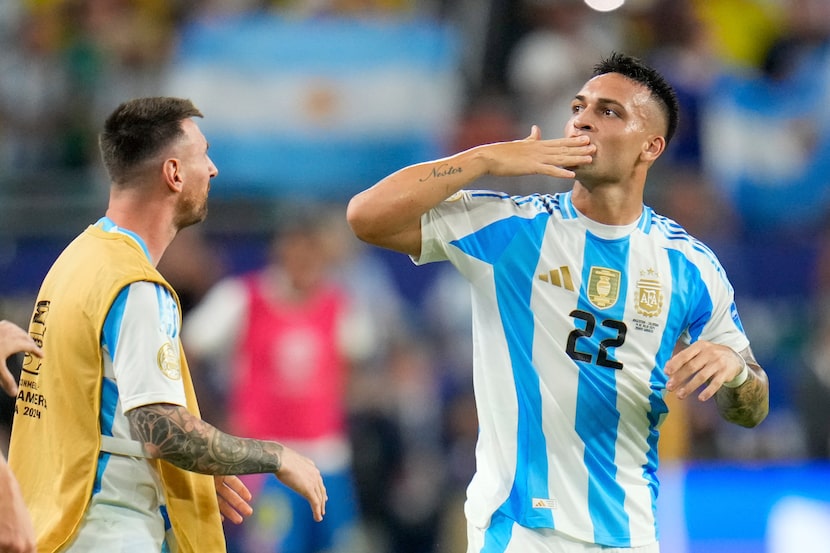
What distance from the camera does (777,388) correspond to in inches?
356

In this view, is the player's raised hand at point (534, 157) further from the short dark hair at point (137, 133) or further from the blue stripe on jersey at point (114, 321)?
the blue stripe on jersey at point (114, 321)

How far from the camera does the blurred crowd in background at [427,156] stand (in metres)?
8.77

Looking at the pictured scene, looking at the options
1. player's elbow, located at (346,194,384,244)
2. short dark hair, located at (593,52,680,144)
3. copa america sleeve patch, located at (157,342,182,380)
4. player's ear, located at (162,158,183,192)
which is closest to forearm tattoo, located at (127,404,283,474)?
copa america sleeve patch, located at (157,342,182,380)

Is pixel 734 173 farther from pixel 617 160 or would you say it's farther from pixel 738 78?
pixel 617 160

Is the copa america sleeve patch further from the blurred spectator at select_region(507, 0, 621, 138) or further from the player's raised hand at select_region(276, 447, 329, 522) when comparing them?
the blurred spectator at select_region(507, 0, 621, 138)

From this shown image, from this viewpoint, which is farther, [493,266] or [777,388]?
[777,388]

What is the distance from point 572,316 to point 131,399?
5.48 feet

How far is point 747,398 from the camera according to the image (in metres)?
4.53

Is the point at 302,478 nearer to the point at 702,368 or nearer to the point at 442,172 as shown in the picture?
the point at 442,172

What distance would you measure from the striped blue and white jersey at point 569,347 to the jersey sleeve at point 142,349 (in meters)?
1.10

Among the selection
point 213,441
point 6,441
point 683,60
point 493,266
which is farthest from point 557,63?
point 213,441

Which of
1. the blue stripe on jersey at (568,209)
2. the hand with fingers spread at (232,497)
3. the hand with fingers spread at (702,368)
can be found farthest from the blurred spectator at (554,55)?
the hand with fingers spread at (232,497)

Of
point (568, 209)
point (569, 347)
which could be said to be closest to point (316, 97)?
point (568, 209)

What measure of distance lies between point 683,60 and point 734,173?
1.18 meters
